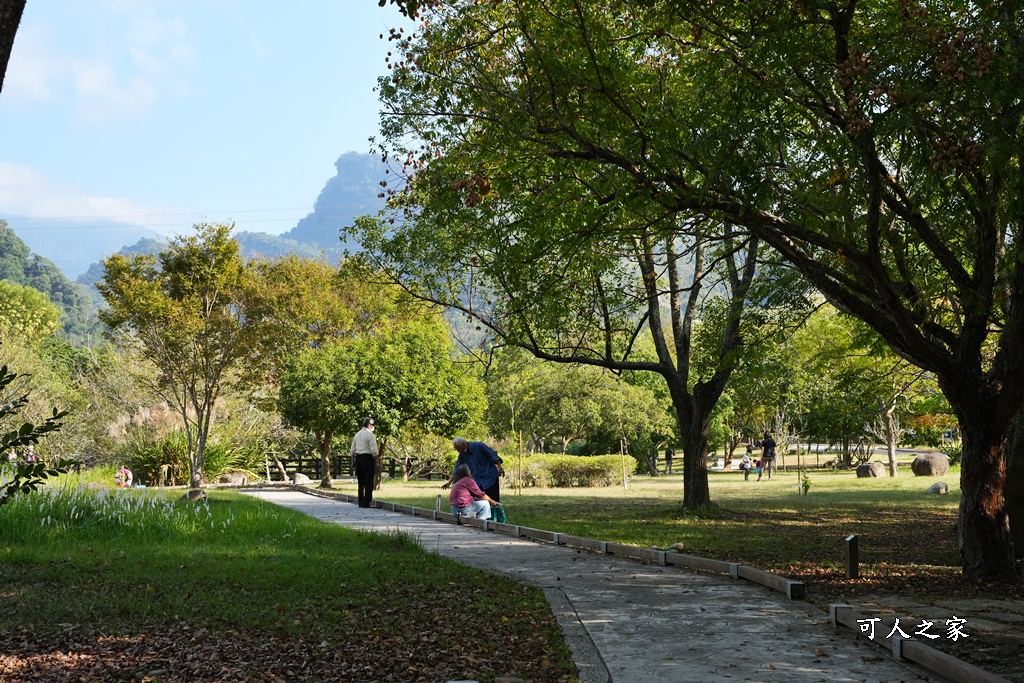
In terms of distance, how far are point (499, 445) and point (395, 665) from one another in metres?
34.9

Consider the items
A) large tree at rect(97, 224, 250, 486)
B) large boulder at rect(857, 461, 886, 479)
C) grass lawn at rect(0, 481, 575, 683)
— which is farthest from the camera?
large boulder at rect(857, 461, 886, 479)

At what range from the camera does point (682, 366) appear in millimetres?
17141

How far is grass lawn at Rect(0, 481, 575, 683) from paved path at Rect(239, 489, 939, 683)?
32cm

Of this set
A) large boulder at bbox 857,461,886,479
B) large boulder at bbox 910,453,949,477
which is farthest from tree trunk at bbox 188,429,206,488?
large boulder at bbox 910,453,949,477

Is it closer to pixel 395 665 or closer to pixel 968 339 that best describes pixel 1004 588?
pixel 968 339

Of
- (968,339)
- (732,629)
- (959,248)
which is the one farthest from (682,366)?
(732,629)

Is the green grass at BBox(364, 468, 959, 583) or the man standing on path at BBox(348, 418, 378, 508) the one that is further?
the man standing on path at BBox(348, 418, 378, 508)

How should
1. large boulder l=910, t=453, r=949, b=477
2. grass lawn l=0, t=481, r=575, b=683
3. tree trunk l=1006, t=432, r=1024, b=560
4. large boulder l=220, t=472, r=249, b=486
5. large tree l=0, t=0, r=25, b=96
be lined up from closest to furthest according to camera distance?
large tree l=0, t=0, r=25, b=96
grass lawn l=0, t=481, r=575, b=683
tree trunk l=1006, t=432, r=1024, b=560
large boulder l=220, t=472, r=249, b=486
large boulder l=910, t=453, r=949, b=477

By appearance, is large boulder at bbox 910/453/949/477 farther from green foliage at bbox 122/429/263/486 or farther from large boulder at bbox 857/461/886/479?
green foliage at bbox 122/429/263/486

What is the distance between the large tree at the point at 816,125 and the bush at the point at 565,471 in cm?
2064

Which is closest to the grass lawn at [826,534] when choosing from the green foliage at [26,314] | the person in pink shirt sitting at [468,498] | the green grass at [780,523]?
the green grass at [780,523]

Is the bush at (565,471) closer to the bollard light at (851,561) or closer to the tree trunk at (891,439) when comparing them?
the tree trunk at (891,439)

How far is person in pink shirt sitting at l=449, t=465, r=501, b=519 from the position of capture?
48.8 ft

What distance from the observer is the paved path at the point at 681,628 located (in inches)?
214
